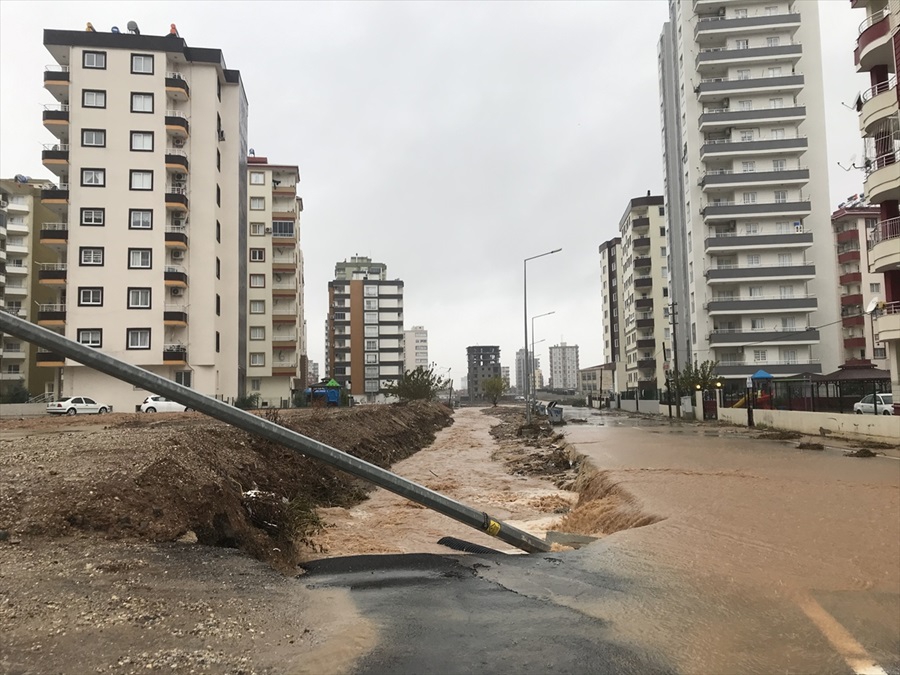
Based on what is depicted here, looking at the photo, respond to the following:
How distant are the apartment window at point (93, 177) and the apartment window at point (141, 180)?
206 centimetres

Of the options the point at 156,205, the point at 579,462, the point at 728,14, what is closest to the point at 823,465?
the point at 579,462

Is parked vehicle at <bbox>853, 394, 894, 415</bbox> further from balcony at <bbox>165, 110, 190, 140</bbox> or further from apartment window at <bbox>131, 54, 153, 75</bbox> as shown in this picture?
apartment window at <bbox>131, 54, 153, 75</bbox>

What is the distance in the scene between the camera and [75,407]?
39.4 meters

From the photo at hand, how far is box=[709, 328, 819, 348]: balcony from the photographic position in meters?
59.1

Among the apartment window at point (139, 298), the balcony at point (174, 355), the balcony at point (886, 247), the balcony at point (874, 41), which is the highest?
the balcony at point (874, 41)

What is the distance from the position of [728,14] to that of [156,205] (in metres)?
58.4

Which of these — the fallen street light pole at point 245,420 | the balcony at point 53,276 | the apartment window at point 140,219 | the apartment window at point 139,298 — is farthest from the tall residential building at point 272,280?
the fallen street light pole at point 245,420

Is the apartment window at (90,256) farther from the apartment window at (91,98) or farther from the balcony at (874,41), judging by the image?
the balcony at (874,41)

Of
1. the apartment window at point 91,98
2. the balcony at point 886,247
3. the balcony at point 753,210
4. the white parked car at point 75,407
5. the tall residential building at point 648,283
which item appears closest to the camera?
the balcony at point 886,247

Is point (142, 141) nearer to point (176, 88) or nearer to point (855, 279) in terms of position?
point (176, 88)

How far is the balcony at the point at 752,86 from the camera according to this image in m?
60.6

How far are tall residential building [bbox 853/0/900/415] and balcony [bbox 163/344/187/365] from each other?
143 ft

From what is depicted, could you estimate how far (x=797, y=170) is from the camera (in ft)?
197

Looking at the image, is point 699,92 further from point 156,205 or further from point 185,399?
point 185,399
